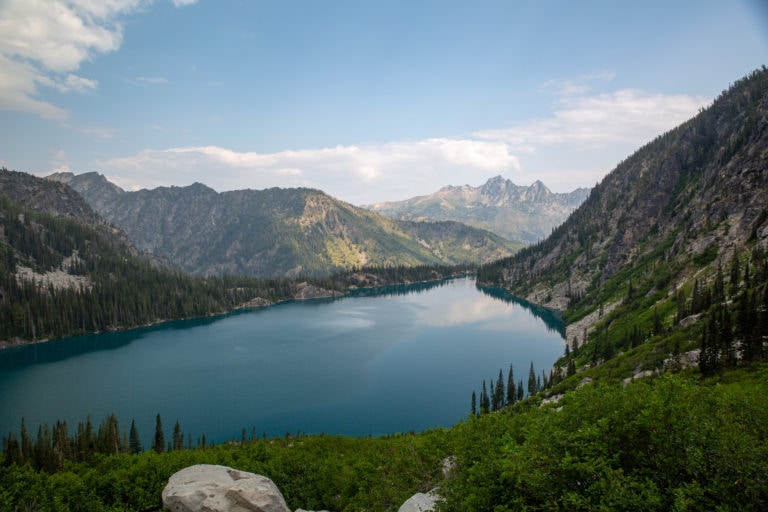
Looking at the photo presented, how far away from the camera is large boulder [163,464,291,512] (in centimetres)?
3475

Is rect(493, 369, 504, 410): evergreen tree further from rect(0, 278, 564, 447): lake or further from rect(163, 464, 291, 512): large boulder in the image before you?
rect(163, 464, 291, 512): large boulder

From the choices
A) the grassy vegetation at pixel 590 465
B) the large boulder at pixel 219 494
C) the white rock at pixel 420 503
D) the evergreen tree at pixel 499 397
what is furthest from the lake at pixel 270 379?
the white rock at pixel 420 503

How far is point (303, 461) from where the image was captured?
1996 inches

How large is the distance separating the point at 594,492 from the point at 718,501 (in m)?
5.49

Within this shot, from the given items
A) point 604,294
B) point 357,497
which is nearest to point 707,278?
point 604,294

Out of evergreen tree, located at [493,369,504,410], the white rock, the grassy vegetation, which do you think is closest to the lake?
evergreen tree, located at [493,369,504,410]

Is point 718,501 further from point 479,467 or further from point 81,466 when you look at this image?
point 81,466

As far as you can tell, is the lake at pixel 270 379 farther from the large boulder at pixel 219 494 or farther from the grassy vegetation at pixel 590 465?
the large boulder at pixel 219 494

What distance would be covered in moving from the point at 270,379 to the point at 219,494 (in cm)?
10377

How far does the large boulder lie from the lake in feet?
180

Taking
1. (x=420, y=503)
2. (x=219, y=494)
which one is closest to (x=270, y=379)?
(x=219, y=494)

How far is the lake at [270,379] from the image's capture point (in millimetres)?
102688

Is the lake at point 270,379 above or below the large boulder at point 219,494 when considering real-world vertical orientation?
below

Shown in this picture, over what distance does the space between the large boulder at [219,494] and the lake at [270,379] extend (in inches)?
2162
